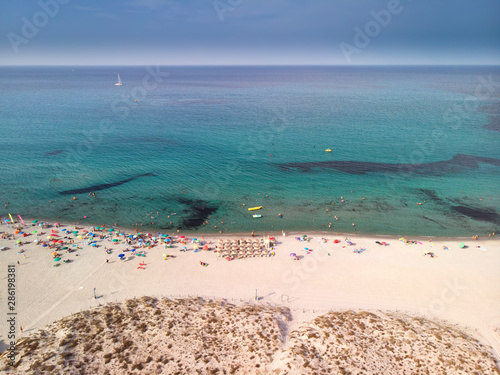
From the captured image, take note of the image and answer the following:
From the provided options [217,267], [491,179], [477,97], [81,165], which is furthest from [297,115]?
[477,97]

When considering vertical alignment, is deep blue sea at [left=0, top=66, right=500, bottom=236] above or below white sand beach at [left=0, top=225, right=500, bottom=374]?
above

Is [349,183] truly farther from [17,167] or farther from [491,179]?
[17,167]

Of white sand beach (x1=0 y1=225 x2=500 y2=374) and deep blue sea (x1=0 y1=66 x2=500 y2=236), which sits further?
→ deep blue sea (x1=0 y1=66 x2=500 y2=236)

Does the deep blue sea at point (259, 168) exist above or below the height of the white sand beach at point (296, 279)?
above

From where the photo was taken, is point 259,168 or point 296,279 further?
point 259,168

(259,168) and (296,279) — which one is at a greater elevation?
(259,168)
